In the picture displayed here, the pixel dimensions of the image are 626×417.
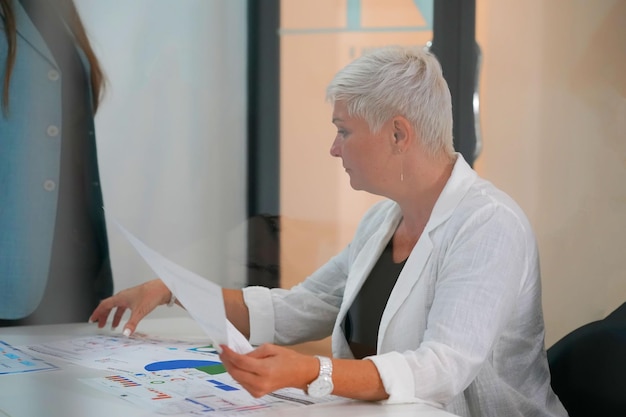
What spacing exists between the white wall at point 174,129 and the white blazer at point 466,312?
0.48 meters

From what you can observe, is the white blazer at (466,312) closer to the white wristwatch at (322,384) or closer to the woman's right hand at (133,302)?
the white wristwatch at (322,384)

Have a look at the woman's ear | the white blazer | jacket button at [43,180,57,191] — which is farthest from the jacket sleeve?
jacket button at [43,180,57,191]

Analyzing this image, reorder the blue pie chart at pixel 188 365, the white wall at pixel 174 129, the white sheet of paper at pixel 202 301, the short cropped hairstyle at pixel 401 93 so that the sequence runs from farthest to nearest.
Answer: the white wall at pixel 174 129, the short cropped hairstyle at pixel 401 93, the blue pie chart at pixel 188 365, the white sheet of paper at pixel 202 301

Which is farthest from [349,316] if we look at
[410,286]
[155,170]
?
[155,170]

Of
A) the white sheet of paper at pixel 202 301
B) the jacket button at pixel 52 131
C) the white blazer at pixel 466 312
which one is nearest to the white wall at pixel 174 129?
the jacket button at pixel 52 131

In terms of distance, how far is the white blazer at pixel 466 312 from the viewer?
135 cm

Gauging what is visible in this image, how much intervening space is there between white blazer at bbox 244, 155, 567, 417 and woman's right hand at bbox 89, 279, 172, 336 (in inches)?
16.7

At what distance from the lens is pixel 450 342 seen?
1366 mm

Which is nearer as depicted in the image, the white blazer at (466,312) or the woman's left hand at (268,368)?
the woman's left hand at (268,368)

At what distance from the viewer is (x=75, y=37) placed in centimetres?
190

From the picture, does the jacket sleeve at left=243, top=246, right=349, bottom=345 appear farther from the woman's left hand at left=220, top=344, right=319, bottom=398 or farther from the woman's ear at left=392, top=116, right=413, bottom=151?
the woman's left hand at left=220, top=344, right=319, bottom=398

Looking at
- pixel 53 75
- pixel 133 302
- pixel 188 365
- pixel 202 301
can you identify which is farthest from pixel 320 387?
pixel 53 75

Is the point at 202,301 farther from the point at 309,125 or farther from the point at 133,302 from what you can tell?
the point at 309,125

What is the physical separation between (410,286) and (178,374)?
474 mm
